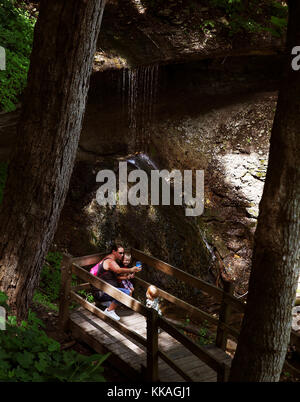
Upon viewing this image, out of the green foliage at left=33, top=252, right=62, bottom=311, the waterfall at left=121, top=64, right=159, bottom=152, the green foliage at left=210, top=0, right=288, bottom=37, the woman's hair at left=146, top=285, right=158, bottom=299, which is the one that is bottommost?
the green foliage at left=33, top=252, right=62, bottom=311

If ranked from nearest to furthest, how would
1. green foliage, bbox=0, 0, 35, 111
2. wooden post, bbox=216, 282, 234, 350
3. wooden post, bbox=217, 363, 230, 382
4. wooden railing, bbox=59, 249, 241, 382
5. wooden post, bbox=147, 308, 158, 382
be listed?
wooden post, bbox=217, 363, 230, 382 → wooden railing, bbox=59, 249, 241, 382 → wooden post, bbox=147, 308, 158, 382 → wooden post, bbox=216, 282, 234, 350 → green foliage, bbox=0, 0, 35, 111

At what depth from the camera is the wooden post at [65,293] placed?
22.1 ft

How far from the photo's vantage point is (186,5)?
12.2m

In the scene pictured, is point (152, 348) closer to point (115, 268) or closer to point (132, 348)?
point (132, 348)

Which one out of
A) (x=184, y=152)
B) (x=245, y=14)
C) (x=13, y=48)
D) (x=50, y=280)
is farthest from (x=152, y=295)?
(x=245, y=14)

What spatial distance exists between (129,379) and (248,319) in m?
2.59

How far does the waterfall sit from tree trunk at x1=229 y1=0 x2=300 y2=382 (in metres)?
8.46

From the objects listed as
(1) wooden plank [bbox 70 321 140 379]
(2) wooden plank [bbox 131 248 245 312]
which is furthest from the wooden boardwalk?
(2) wooden plank [bbox 131 248 245 312]

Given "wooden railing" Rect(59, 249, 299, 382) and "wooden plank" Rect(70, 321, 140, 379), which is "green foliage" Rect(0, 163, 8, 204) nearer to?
"wooden railing" Rect(59, 249, 299, 382)

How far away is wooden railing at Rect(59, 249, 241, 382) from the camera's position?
196 inches

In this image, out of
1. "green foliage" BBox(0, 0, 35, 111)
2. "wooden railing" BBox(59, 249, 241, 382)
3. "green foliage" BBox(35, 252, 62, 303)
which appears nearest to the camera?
"wooden railing" BBox(59, 249, 241, 382)

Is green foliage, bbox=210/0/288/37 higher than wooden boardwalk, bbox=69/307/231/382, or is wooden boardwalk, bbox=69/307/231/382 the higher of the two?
green foliage, bbox=210/0/288/37

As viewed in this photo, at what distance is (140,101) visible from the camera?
42.3 feet

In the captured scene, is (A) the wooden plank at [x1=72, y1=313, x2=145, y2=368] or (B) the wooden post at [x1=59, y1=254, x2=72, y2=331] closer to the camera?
(A) the wooden plank at [x1=72, y1=313, x2=145, y2=368]
